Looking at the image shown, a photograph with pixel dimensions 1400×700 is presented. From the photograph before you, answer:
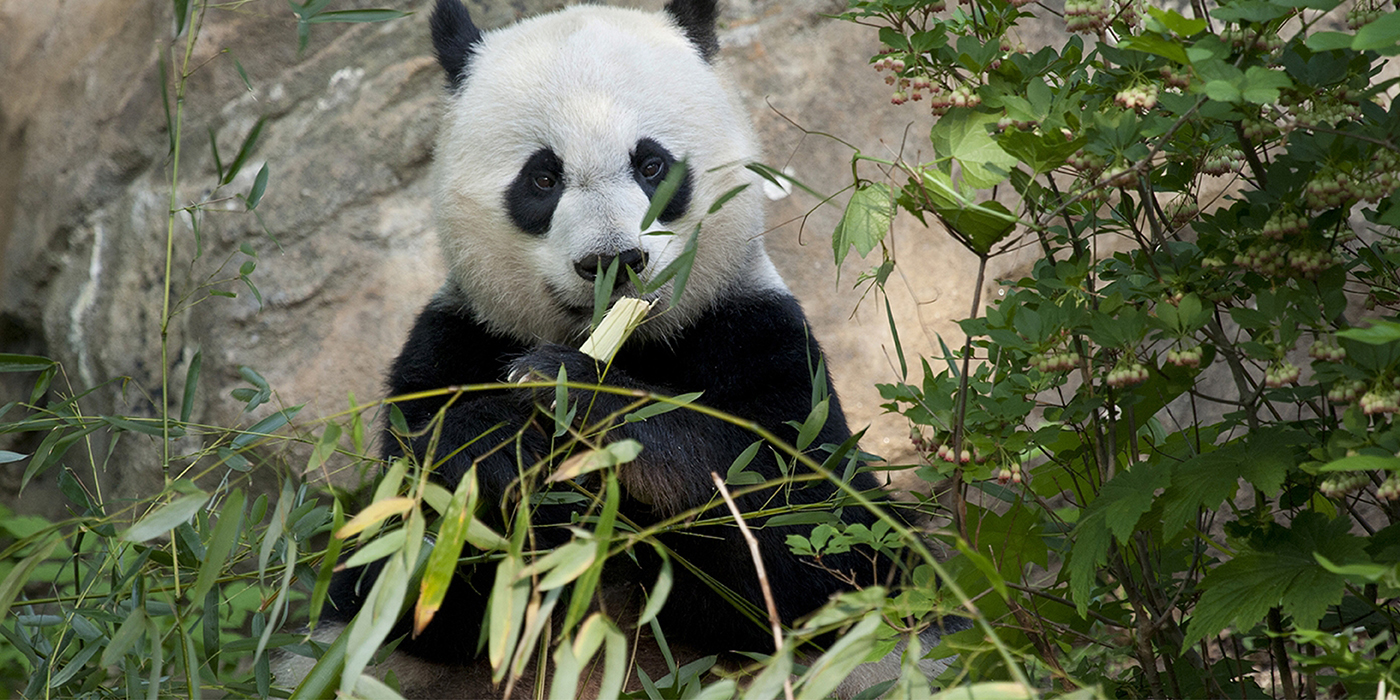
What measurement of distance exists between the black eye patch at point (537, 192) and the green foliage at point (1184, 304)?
0.86 metres

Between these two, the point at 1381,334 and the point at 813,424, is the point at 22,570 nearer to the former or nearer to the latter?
the point at 813,424

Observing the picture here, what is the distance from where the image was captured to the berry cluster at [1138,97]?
143 centimetres

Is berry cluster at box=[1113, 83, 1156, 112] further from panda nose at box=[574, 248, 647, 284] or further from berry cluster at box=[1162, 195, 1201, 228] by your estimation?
panda nose at box=[574, 248, 647, 284]

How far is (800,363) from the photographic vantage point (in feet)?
7.53

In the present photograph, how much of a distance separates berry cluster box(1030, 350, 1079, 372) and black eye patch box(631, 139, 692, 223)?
0.96 metres

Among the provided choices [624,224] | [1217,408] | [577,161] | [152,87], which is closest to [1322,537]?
[624,224]

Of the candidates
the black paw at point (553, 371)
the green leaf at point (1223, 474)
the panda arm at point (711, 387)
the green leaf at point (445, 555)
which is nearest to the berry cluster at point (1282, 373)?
the green leaf at point (1223, 474)

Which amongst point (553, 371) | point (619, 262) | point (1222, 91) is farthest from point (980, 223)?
point (553, 371)

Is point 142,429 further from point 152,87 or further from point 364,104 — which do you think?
point 152,87

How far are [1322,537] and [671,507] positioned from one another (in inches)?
42.9

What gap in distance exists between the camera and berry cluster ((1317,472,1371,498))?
136 centimetres

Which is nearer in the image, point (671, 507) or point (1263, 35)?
point (1263, 35)

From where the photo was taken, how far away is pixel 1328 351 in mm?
1349

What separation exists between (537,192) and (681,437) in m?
0.63
